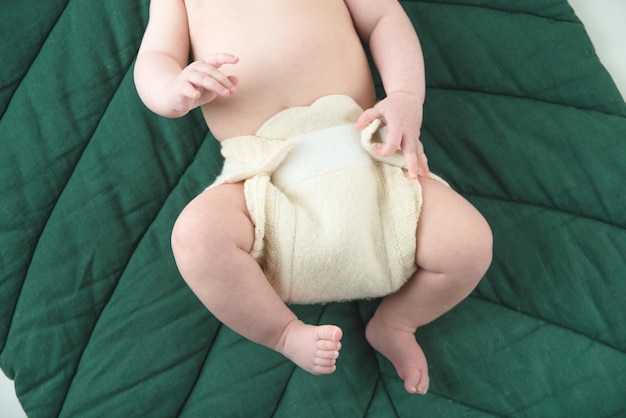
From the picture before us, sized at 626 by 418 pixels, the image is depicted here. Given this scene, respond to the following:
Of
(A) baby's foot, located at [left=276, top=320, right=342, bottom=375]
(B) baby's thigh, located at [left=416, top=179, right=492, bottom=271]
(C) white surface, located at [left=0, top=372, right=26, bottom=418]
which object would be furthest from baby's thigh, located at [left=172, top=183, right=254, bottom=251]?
(C) white surface, located at [left=0, top=372, right=26, bottom=418]

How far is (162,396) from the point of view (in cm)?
100

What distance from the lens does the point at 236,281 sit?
33.0 inches

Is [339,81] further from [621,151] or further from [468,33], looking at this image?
[621,151]

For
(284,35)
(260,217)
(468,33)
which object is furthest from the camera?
(468,33)

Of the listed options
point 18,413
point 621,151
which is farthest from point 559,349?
point 18,413

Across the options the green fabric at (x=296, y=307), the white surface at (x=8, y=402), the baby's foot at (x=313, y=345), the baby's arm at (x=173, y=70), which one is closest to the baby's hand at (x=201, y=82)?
the baby's arm at (x=173, y=70)

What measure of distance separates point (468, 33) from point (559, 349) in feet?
1.91

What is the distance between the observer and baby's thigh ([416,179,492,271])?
0.87m

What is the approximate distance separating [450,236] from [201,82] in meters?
0.41

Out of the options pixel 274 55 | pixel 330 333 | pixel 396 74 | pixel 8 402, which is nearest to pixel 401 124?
pixel 396 74

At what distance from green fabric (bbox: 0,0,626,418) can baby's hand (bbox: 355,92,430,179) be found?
179 millimetres

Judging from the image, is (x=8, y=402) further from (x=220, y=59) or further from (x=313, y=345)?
(x=220, y=59)

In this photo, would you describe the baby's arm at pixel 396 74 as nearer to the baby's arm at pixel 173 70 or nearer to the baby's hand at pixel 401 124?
the baby's hand at pixel 401 124

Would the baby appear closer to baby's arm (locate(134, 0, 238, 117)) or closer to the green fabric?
baby's arm (locate(134, 0, 238, 117))
